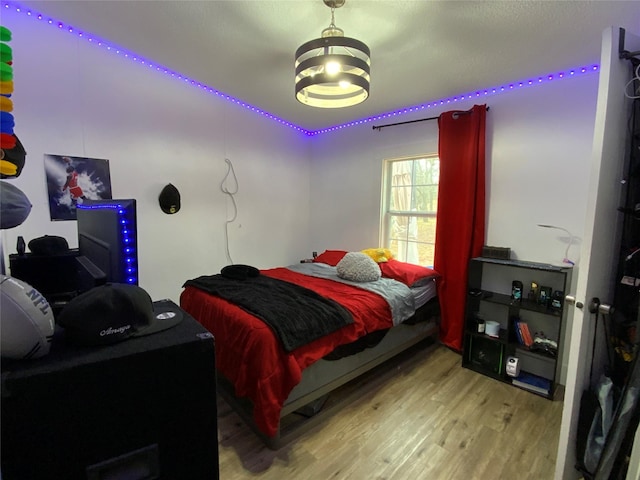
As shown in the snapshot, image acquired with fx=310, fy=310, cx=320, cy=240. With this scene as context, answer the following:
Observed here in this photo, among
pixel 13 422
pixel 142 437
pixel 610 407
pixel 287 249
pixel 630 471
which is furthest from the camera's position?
pixel 287 249

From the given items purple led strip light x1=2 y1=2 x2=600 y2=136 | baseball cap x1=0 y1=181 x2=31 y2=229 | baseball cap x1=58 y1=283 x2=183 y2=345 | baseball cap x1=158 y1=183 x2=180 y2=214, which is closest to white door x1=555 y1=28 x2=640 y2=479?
purple led strip light x1=2 y1=2 x2=600 y2=136

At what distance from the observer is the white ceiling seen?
1.82 meters

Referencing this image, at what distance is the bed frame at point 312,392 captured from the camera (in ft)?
6.11

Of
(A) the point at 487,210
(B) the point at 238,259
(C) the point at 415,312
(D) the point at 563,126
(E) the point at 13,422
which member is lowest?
(C) the point at 415,312

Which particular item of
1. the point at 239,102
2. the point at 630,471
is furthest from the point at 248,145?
the point at 630,471

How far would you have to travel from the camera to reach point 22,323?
0.55 meters

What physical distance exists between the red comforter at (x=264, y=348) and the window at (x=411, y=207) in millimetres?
1251

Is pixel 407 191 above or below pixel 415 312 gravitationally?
above

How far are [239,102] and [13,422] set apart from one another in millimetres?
3558

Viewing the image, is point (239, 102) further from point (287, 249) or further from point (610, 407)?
point (610, 407)

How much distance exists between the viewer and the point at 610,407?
132 cm

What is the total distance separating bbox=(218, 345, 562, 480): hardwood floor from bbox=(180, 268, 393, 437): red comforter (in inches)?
9.7

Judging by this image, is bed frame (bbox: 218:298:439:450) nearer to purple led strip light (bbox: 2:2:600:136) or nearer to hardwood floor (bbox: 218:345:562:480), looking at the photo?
hardwood floor (bbox: 218:345:562:480)

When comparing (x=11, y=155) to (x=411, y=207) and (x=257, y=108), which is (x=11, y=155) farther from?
(x=411, y=207)
